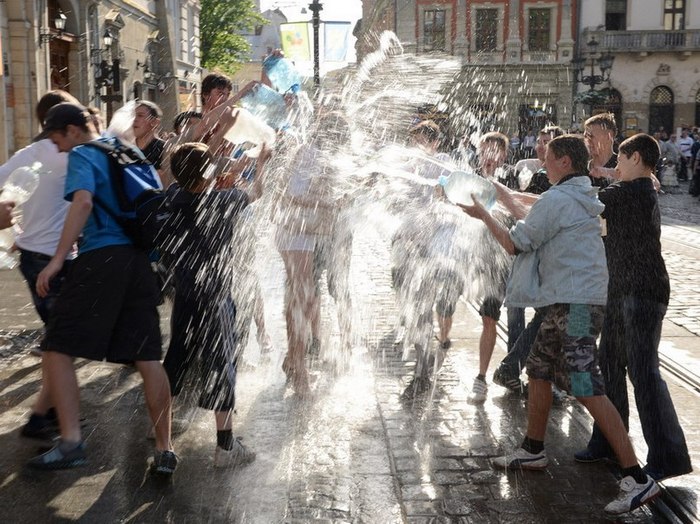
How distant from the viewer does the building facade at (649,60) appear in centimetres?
5038

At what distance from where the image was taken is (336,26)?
17.3 metres

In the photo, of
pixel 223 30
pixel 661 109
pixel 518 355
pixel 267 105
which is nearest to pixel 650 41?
pixel 661 109

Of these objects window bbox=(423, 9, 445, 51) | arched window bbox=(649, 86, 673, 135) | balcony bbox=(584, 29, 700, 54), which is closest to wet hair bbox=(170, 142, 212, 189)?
window bbox=(423, 9, 445, 51)

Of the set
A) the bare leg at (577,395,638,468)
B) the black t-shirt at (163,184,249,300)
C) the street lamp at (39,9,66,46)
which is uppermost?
the street lamp at (39,9,66,46)

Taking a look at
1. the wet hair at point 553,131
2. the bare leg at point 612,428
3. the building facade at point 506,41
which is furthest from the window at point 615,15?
the bare leg at point 612,428

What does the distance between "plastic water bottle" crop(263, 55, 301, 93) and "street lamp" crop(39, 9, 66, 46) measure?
48.7 ft

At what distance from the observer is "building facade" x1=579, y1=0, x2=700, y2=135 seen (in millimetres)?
50375

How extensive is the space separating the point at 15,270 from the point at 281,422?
779 cm

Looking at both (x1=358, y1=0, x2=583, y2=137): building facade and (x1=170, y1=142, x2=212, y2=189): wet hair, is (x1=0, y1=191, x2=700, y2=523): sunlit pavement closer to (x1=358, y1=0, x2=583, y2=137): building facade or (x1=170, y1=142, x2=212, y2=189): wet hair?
(x1=170, y1=142, x2=212, y2=189): wet hair

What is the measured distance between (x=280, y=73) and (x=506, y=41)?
4495 centimetres

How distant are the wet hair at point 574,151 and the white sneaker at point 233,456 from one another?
2306mm

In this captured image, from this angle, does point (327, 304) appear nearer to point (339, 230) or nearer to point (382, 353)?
point (382, 353)

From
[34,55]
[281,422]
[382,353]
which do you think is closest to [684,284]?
[382,353]

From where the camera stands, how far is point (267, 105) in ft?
22.4
